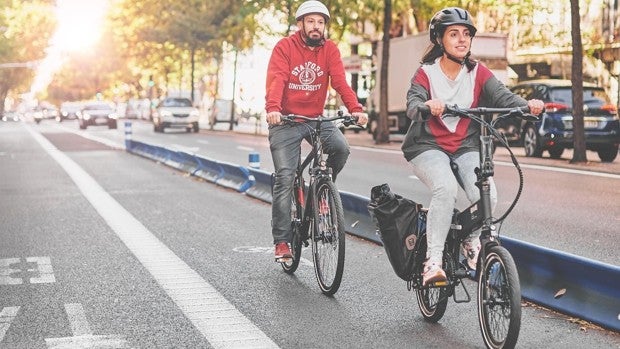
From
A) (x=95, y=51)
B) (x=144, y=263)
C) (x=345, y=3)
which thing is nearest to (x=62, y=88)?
(x=95, y=51)

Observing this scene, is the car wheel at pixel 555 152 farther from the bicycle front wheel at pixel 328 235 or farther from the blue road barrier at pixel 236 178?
the bicycle front wheel at pixel 328 235

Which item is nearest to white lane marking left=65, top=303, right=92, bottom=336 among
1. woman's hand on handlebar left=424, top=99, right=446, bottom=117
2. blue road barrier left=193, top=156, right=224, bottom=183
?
woman's hand on handlebar left=424, top=99, right=446, bottom=117

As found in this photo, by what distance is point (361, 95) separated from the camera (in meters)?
49.4

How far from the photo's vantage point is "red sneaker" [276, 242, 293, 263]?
7555 millimetres

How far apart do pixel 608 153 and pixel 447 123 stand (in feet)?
59.8

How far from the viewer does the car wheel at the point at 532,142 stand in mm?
23484

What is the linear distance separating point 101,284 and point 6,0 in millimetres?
64232

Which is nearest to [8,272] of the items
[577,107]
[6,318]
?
[6,318]

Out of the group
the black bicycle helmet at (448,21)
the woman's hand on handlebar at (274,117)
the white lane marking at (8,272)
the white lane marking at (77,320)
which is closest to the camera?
the black bicycle helmet at (448,21)

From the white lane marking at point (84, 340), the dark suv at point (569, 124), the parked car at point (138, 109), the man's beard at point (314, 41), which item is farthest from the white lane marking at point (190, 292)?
the parked car at point (138, 109)

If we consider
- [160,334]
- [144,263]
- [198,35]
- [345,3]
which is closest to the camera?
[160,334]

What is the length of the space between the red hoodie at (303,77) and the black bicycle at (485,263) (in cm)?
174

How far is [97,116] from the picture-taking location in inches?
2188

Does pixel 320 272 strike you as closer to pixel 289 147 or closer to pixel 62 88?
pixel 289 147
